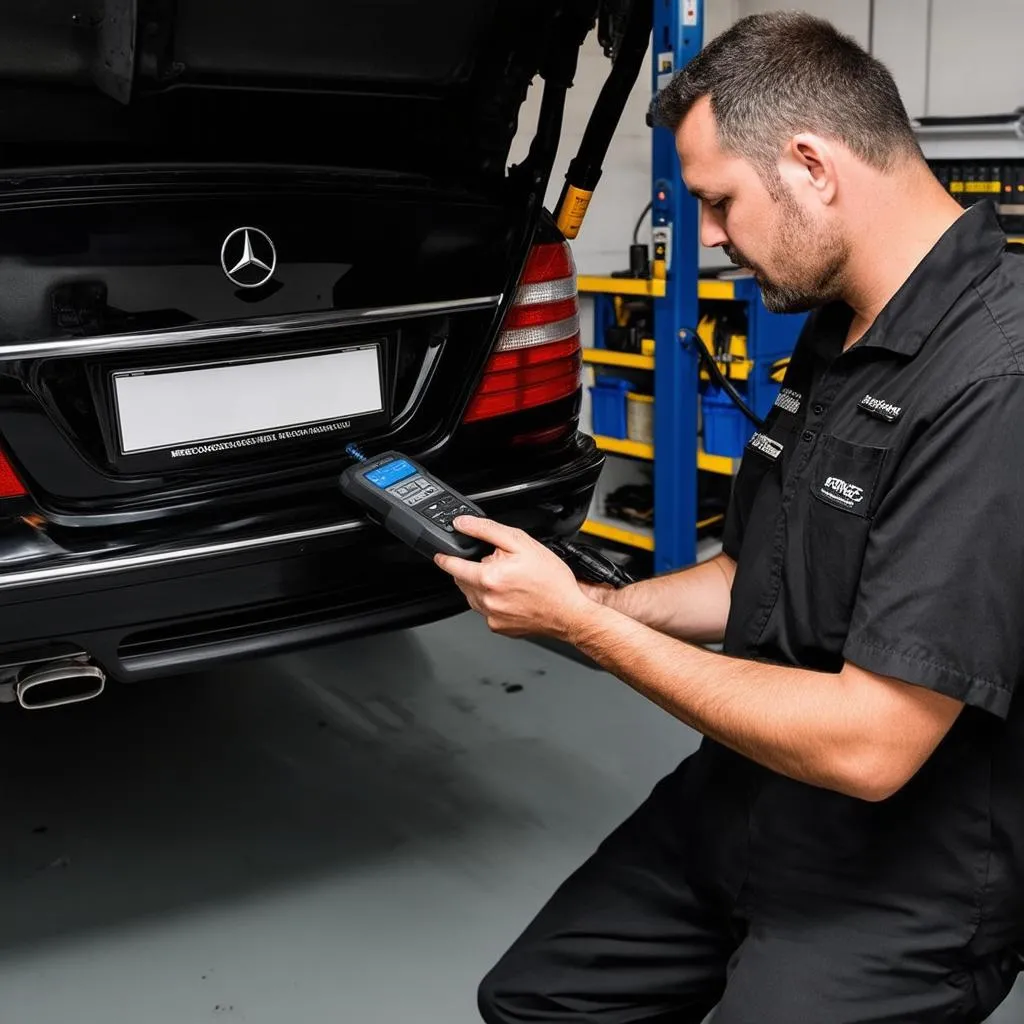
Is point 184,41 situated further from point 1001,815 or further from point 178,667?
point 1001,815

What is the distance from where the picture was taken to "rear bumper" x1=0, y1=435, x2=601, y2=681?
59.6 inches

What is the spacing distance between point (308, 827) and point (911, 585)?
1.43 meters

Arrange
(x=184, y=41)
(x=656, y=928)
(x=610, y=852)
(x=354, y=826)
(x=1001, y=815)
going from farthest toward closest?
(x=354, y=826)
(x=184, y=41)
(x=610, y=852)
(x=656, y=928)
(x=1001, y=815)

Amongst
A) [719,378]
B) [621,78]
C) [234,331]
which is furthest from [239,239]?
[719,378]


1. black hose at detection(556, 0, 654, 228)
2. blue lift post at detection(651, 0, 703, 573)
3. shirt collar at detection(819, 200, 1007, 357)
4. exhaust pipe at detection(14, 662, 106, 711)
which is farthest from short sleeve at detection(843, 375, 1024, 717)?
blue lift post at detection(651, 0, 703, 573)

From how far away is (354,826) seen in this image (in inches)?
87.9

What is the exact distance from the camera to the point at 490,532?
1.40 m

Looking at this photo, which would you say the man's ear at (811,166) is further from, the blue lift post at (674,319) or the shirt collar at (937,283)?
the blue lift post at (674,319)

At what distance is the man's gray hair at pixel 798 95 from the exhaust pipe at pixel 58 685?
1058mm

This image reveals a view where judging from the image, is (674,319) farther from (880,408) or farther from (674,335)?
(880,408)

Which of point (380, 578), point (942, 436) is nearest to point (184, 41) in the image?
point (380, 578)

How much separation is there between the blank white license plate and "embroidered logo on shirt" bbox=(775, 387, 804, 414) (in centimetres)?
59

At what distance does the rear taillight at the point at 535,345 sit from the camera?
1860 mm

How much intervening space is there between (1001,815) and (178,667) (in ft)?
3.42
